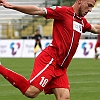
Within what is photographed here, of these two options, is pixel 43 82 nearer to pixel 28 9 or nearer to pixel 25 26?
pixel 28 9

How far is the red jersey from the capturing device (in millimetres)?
7578

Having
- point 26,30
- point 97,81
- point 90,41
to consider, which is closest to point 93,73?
point 97,81

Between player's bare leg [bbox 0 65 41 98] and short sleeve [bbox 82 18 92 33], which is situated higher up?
short sleeve [bbox 82 18 92 33]

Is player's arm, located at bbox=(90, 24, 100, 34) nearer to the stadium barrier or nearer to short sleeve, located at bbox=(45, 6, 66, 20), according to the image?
short sleeve, located at bbox=(45, 6, 66, 20)

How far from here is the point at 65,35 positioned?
25.0 ft

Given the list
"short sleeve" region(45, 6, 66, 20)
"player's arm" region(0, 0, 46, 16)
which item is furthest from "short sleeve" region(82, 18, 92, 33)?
"player's arm" region(0, 0, 46, 16)

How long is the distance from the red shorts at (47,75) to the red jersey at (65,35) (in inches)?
4.2

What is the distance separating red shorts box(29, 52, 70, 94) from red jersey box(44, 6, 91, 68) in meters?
0.11

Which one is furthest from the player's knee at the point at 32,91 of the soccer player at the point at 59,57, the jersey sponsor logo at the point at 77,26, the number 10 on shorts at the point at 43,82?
the jersey sponsor logo at the point at 77,26

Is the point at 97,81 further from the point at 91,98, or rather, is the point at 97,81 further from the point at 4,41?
the point at 4,41

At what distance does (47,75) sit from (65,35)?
0.75 m

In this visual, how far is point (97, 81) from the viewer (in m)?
14.5

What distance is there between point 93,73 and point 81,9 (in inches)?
392

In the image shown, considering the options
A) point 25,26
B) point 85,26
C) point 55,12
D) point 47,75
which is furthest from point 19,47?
point 55,12
